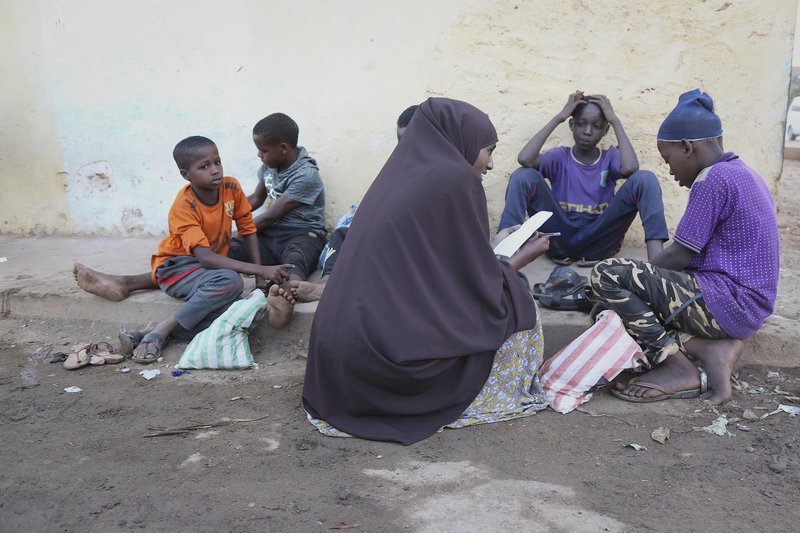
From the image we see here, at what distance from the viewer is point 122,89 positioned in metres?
5.30

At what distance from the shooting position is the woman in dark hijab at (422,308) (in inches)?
117

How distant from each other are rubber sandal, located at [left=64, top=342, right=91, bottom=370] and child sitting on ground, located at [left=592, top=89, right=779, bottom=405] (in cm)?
265

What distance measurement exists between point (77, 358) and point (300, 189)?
5.34ft

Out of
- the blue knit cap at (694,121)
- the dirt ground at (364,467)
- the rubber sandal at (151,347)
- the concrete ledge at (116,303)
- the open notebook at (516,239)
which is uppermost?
→ the blue knit cap at (694,121)

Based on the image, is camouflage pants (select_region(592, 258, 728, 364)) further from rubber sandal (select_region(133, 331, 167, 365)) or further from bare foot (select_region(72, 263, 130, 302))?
bare foot (select_region(72, 263, 130, 302))

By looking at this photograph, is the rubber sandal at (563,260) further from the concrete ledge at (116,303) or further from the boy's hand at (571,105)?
the boy's hand at (571,105)

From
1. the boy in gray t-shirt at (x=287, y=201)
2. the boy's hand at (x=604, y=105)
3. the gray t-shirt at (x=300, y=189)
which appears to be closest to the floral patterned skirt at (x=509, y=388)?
the boy in gray t-shirt at (x=287, y=201)

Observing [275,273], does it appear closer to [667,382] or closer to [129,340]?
[129,340]

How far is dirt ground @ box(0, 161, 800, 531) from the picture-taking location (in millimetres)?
2496

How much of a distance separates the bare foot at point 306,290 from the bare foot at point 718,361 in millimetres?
1971

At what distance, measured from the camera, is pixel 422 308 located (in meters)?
2.99

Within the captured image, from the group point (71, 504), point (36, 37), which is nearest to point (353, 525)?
point (71, 504)

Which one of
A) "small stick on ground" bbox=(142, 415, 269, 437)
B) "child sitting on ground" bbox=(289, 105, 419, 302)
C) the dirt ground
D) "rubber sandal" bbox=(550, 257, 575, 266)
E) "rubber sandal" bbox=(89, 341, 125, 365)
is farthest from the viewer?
"rubber sandal" bbox=(550, 257, 575, 266)

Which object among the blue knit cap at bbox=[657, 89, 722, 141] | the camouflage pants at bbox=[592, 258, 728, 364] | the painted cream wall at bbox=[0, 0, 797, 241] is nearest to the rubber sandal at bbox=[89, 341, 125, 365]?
the painted cream wall at bbox=[0, 0, 797, 241]
